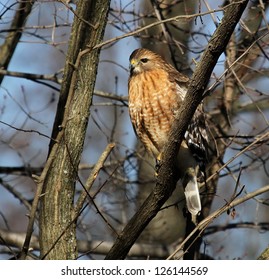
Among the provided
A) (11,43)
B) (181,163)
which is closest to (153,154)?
(181,163)

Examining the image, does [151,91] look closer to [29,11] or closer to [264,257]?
[29,11]

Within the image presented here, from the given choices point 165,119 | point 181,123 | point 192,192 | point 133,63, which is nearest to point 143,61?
point 133,63

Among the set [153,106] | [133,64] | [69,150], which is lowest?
[69,150]

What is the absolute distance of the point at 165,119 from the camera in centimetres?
509

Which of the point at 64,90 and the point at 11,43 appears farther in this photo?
the point at 11,43

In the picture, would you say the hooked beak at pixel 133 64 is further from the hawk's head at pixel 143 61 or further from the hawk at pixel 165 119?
the hawk at pixel 165 119

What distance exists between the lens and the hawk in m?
5.11

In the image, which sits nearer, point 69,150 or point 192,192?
point 69,150

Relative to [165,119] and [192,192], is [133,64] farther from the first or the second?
[192,192]

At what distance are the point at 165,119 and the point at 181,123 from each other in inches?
49.1

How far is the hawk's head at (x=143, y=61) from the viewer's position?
5418 millimetres

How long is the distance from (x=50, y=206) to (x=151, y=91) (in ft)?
4.52

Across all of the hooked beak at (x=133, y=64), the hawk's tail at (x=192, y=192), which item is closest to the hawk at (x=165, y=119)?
the hawk's tail at (x=192, y=192)

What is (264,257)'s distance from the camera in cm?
A: 386
